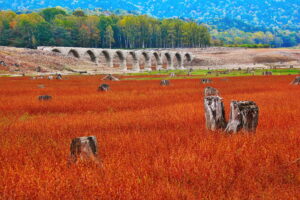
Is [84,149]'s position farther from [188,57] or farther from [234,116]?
[188,57]

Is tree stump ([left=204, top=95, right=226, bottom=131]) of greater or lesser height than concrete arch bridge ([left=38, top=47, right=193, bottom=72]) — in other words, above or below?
below

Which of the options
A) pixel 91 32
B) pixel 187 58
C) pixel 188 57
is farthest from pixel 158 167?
pixel 91 32

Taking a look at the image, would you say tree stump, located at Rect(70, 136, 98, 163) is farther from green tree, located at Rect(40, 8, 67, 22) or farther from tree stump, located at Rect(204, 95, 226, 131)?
green tree, located at Rect(40, 8, 67, 22)

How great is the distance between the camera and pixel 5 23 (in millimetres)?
123875

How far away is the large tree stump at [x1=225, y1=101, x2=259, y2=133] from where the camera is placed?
587cm

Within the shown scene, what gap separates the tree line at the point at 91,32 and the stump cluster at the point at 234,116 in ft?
359

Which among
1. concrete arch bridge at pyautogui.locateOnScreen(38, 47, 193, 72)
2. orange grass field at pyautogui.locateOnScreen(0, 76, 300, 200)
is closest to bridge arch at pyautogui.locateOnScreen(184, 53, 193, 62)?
concrete arch bridge at pyautogui.locateOnScreen(38, 47, 193, 72)

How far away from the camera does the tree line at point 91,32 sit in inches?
4395

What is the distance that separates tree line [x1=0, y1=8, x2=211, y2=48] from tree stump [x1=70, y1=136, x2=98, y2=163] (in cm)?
11077

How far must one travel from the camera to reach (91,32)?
13388 centimetres

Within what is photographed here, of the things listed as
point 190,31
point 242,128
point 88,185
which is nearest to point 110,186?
point 88,185

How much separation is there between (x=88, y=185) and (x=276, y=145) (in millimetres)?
2958

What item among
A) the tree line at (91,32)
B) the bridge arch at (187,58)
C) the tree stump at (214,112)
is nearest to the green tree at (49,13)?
the tree line at (91,32)

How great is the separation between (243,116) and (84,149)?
307 cm
